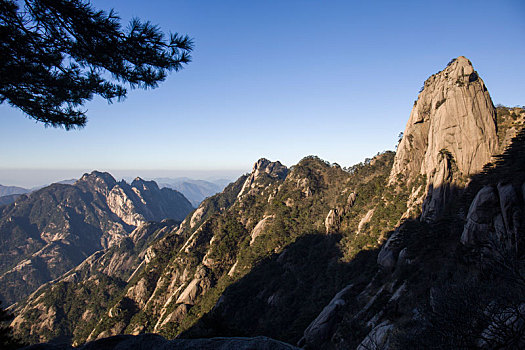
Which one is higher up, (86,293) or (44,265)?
(86,293)

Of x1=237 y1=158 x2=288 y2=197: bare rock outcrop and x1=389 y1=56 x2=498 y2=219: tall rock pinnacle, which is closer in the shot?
x1=389 y1=56 x2=498 y2=219: tall rock pinnacle

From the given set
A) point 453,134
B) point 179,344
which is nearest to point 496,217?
point 453,134

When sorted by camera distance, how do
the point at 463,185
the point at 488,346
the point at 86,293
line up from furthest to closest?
the point at 86,293 → the point at 463,185 → the point at 488,346

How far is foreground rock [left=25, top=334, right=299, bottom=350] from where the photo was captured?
596 centimetres

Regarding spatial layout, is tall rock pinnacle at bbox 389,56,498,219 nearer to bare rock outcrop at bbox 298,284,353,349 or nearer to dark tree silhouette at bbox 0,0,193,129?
bare rock outcrop at bbox 298,284,353,349

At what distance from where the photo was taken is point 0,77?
7.93m

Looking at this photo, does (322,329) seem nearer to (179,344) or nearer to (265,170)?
(179,344)

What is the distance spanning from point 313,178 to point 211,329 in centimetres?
6898

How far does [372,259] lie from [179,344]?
36.1m

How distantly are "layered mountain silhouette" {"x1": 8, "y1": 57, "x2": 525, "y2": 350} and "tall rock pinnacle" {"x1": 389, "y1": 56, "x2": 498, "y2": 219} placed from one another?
0.62 ft

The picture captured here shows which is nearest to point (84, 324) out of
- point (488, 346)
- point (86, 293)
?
point (86, 293)

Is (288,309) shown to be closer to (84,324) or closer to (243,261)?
(243,261)

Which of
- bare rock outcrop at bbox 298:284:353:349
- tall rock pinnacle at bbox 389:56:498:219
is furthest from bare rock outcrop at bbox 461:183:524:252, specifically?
bare rock outcrop at bbox 298:284:353:349

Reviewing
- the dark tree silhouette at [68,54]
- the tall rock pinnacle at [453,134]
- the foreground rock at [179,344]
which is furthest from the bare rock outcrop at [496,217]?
the dark tree silhouette at [68,54]
